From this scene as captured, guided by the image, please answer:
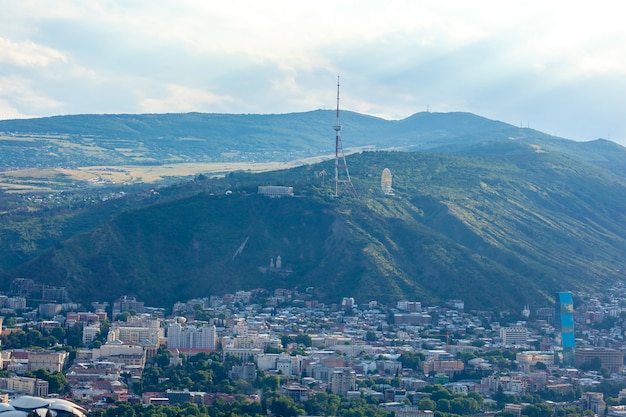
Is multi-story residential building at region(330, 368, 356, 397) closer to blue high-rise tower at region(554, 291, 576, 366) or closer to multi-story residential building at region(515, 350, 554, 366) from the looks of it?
multi-story residential building at region(515, 350, 554, 366)

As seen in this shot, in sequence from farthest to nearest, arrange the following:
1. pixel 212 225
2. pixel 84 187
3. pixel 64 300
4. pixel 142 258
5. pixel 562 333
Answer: pixel 84 187 < pixel 212 225 < pixel 142 258 < pixel 64 300 < pixel 562 333

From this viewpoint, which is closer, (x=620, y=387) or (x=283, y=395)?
(x=283, y=395)

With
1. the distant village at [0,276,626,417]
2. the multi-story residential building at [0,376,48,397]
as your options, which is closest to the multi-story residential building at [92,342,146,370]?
the distant village at [0,276,626,417]

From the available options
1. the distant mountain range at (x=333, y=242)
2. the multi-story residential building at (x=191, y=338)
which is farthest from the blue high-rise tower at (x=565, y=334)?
the multi-story residential building at (x=191, y=338)

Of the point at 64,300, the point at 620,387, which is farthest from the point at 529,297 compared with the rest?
the point at 64,300

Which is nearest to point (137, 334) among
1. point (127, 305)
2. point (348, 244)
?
point (127, 305)

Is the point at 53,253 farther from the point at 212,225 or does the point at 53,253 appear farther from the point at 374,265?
the point at 374,265
